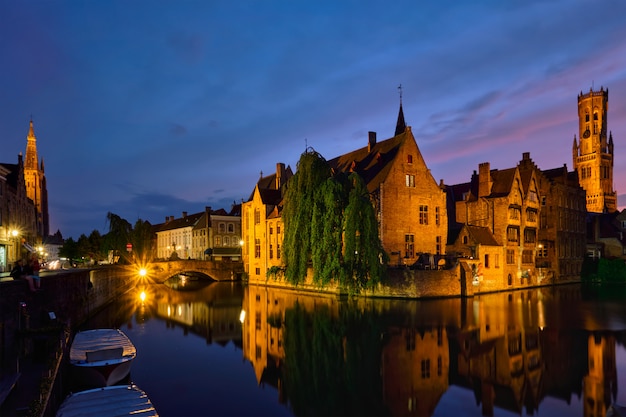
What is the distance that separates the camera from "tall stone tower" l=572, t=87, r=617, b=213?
11581cm

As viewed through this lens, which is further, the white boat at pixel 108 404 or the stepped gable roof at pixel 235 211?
the stepped gable roof at pixel 235 211

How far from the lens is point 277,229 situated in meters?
53.5

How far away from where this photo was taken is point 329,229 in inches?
1437

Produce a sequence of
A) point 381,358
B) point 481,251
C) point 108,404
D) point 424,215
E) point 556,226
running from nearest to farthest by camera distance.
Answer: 1. point 108,404
2. point 381,358
3. point 481,251
4. point 424,215
5. point 556,226

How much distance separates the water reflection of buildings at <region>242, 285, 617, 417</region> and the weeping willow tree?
9.79 ft

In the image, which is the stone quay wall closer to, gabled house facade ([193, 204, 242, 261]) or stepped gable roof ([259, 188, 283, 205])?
stepped gable roof ([259, 188, 283, 205])

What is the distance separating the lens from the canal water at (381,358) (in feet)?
46.7

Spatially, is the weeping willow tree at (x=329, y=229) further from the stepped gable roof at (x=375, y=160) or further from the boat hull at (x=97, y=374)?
the boat hull at (x=97, y=374)

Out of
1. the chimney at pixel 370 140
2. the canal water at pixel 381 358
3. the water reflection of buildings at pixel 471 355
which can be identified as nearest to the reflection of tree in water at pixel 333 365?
the canal water at pixel 381 358

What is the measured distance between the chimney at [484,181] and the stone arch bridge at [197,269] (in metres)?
34.4

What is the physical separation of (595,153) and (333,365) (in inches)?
5145

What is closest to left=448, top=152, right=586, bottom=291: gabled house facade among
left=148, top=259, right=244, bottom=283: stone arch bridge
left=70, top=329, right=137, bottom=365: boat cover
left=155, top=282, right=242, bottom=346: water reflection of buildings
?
left=155, top=282, right=242, bottom=346: water reflection of buildings

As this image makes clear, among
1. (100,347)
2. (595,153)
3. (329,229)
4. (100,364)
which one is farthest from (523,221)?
(595,153)

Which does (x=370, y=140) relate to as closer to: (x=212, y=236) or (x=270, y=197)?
(x=270, y=197)
